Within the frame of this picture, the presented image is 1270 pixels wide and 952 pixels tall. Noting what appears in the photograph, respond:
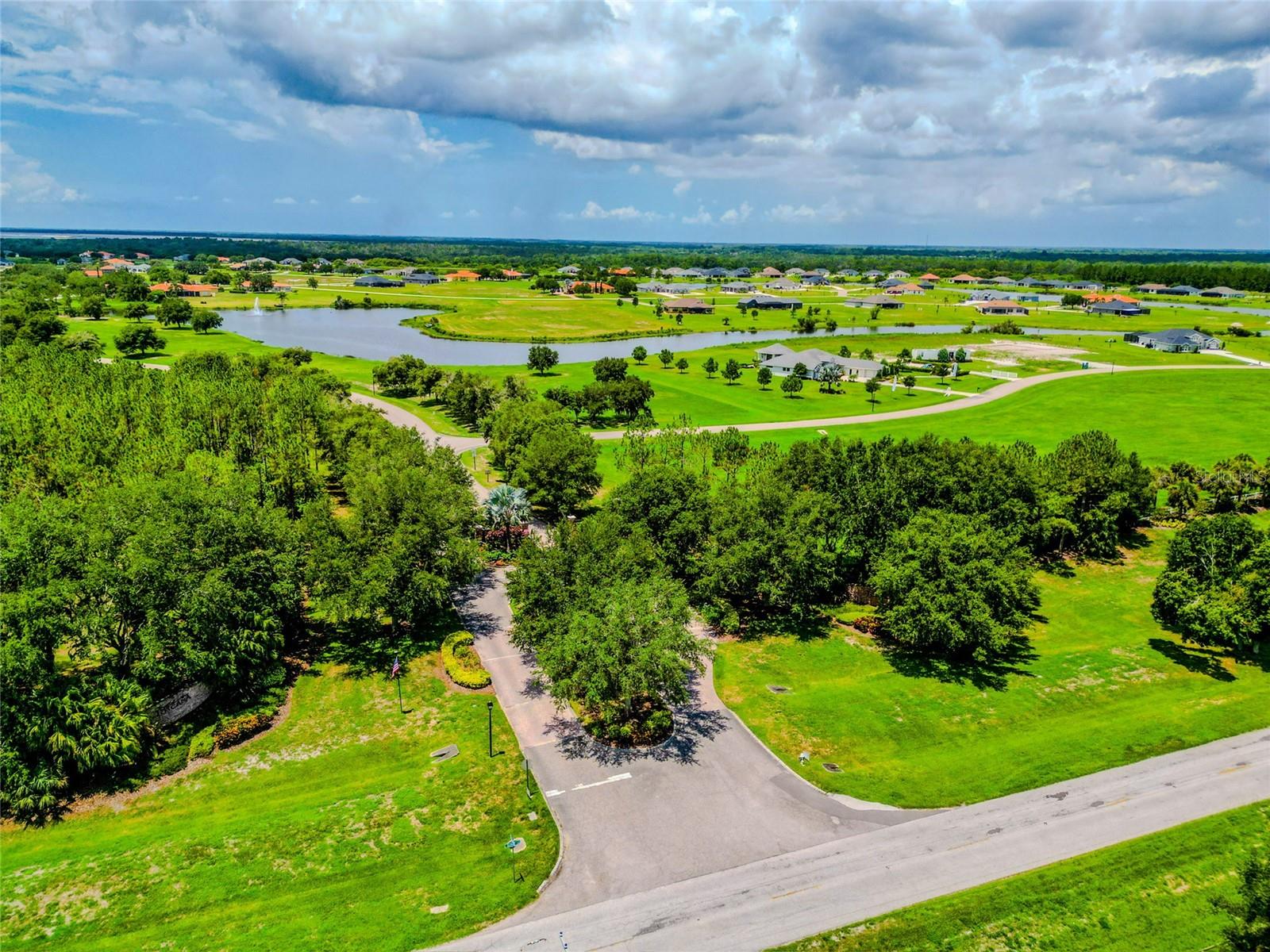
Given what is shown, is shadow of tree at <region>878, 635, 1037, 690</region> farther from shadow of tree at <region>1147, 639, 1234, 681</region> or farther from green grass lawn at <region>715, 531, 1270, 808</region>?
shadow of tree at <region>1147, 639, 1234, 681</region>

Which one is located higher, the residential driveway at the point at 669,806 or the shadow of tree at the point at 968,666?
the shadow of tree at the point at 968,666

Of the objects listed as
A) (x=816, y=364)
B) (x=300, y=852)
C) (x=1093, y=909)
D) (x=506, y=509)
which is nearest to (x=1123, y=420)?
(x=816, y=364)

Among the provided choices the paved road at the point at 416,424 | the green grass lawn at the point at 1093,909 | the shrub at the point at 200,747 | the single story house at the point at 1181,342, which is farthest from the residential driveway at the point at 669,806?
the single story house at the point at 1181,342

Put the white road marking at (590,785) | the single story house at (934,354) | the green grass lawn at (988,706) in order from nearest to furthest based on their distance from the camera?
the white road marking at (590,785) → the green grass lawn at (988,706) → the single story house at (934,354)

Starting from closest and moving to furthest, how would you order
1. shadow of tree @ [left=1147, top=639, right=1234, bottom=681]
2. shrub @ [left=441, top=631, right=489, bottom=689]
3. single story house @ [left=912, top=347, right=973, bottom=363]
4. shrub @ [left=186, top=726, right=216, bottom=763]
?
1. shrub @ [left=186, top=726, right=216, bottom=763]
2. shrub @ [left=441, top=631, right=489, bottom=689]
3. shadow of tree @ [left=1147, top=639, right=1234, bottom=681]
4. single story house @ [left=912, top=347, right=973, bottom=363]

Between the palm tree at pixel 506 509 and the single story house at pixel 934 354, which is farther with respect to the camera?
the single story house at pixel 934 354

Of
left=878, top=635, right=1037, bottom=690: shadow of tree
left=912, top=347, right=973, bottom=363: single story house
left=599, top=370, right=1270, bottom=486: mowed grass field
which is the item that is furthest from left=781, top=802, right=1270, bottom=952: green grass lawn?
left=912, top=347, right=973, bottom=363: single story house

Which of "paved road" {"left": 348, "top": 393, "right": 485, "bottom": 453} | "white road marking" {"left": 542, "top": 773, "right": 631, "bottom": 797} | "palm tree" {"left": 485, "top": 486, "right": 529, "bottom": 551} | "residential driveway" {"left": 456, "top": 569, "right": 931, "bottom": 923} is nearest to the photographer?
"residential driveway" {"left": 456, "top": 569, "right": 931, "bottom": 923}

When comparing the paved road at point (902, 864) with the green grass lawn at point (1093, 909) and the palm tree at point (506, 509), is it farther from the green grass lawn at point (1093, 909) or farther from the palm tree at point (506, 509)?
the palm tree at point (506, 509)
